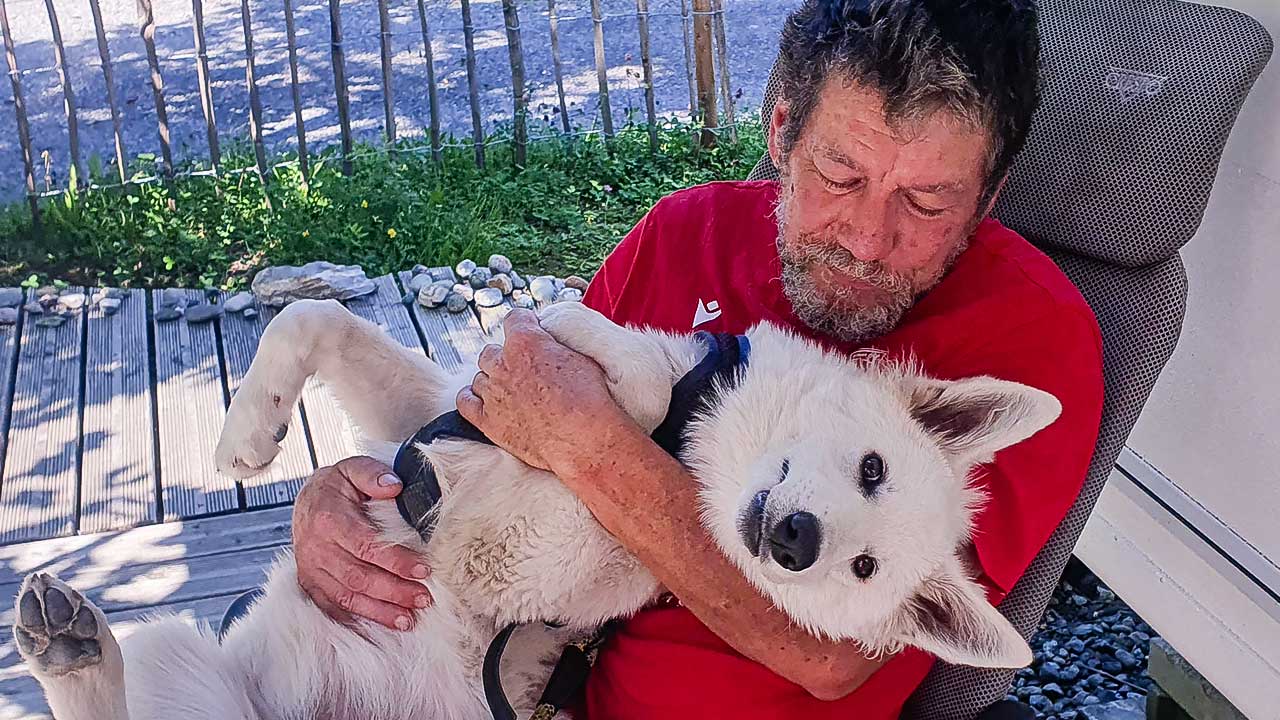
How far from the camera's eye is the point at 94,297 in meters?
4.91

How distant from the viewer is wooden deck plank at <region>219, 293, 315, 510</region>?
3.87 meters

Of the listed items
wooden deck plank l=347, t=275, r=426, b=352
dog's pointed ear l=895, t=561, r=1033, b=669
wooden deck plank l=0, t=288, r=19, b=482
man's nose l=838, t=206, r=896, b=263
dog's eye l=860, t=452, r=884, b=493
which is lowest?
wooden deck plank l=347, t=275, r=426, b=352

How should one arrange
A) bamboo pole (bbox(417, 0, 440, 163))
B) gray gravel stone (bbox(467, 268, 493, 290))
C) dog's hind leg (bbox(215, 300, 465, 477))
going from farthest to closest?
bamboo pole (bbox(417, 0, 440, 163)) → gray gravel stone (bbox(467, 268, 493, 290)) → dog's hind leg (bbox(215, 300, 465, 477))

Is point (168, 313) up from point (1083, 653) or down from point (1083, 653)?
up

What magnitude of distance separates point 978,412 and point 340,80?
4781mm

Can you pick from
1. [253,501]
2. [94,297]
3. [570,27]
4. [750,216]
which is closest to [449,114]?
[570,27]

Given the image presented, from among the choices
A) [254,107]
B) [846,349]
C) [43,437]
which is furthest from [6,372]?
[846,349]

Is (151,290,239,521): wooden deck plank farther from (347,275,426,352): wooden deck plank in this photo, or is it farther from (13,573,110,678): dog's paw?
(13,573,110,678): dog's paw

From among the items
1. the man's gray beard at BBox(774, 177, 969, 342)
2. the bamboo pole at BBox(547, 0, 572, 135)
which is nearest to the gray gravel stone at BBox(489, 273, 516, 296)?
the bamboo pole at BBox(547, 0, 572, 135)

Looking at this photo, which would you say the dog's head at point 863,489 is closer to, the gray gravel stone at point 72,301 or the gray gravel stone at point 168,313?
the gray gravel stone at point 168,313

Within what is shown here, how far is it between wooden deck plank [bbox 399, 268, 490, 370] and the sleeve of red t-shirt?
283 cm

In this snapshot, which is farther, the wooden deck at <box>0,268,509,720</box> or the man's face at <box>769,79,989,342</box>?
the wooden deck at <box>0,268,509,720</box>

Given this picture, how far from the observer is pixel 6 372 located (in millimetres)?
4395

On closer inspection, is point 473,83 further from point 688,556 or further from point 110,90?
point 688,556
